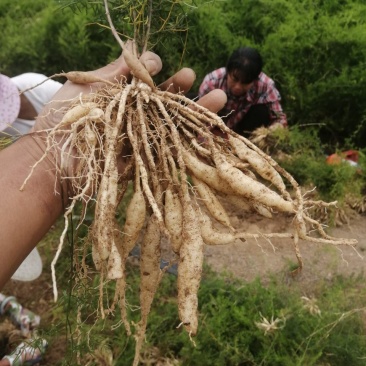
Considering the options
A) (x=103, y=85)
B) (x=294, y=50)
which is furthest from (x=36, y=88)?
(x=294, y=50)

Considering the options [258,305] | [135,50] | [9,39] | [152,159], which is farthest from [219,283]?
[9,39]

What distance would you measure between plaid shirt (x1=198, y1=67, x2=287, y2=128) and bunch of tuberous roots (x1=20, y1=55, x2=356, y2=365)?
2.16m

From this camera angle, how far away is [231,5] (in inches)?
191

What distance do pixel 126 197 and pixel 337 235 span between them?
160cm

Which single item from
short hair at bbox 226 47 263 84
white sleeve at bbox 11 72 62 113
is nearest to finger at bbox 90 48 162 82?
white sleeve at bbox 11 72 62 113

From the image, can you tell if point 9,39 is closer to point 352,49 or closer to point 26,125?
point 26,125

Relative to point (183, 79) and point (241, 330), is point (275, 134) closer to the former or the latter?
point (241, 330)

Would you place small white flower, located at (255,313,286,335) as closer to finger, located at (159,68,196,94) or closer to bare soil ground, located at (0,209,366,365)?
bare soil ground, located at (0,209,366,365)

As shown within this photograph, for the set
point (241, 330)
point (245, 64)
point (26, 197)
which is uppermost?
point (26, 197)

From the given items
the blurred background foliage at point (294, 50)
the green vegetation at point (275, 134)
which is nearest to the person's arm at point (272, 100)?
the green vegetation at point (275, 134)

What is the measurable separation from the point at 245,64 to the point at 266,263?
1451 mm

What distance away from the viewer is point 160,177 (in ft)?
5.44

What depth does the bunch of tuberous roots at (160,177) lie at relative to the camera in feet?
5.02

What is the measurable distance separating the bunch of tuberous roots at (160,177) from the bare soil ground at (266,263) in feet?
3.89
